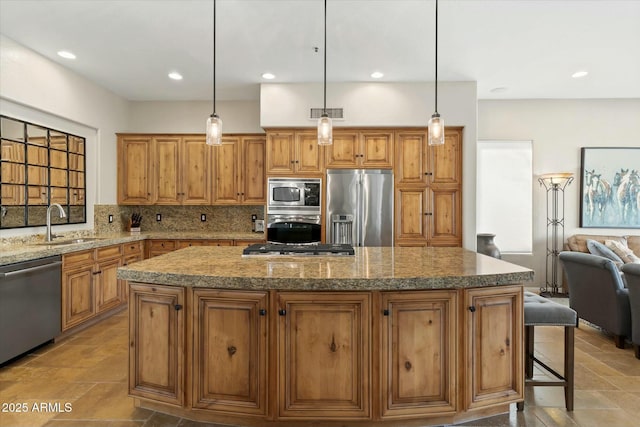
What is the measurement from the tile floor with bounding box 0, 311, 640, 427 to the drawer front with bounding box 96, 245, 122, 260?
90 cm

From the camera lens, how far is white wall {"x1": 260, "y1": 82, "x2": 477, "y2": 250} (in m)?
4.57

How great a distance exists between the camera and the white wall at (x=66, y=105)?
11.3 feet

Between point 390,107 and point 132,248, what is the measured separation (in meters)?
3.79

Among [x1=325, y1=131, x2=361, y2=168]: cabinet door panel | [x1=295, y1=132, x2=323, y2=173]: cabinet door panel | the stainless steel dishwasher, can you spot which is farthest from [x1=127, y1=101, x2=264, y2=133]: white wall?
the stainless steel dishwasher

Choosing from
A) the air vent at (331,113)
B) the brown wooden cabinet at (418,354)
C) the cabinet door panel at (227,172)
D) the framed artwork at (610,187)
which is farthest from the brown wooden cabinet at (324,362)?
the framed artwork at (610,187)

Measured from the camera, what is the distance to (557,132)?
548 centimetres

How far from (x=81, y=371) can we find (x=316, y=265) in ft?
7.09

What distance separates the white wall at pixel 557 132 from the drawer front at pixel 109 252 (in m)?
5.32

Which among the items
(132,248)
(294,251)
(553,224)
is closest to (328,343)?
(294,251)

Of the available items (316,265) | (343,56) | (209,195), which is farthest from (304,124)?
(316,265)

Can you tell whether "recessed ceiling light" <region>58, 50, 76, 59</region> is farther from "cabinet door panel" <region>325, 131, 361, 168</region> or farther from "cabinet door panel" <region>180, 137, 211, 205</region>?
"cabinet door panel" <region>325, 131, 361, 168</region>

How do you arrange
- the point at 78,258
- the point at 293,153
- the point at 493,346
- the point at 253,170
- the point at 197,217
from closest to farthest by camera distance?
1. the point at 493,346
2. the point at 78,258
3. the point at 293,153
4. the point at 253,170
5. the point at 197,217

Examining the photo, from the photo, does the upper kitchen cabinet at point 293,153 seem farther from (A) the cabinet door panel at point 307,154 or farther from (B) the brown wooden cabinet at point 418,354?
(B) the brown wooden cabinet at point 418,354

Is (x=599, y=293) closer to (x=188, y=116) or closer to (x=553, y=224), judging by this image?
(x=553, y=224)
